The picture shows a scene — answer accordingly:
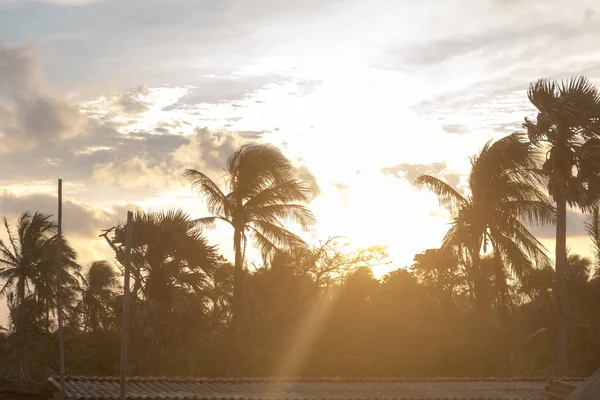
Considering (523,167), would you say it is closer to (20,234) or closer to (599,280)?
(599,280)

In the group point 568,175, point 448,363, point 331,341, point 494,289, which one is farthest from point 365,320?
point 568,175

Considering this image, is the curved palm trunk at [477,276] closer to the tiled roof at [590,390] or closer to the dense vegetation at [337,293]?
the dense vegetation at [337,293]

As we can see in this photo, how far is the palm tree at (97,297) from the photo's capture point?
32844 millimetres

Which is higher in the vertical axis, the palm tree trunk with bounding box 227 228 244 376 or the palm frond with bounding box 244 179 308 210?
the palm frond with bounding box 244 179 308 210

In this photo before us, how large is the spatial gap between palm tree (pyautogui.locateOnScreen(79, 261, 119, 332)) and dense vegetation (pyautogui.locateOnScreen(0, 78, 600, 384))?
198mm

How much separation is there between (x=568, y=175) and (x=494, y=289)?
8.01 metres

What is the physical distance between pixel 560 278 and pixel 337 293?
18024 millimetres

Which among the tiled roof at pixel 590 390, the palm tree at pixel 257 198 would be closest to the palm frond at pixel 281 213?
the palm tree at pixel 257 198

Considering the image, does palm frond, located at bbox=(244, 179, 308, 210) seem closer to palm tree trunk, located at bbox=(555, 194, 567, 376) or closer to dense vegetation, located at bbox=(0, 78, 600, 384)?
dense vegetation, located at bbox=(0, 78, 600, 384)

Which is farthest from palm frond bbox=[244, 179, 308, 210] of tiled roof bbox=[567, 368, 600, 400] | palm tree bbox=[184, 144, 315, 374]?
tiled roof bbox=[567, 368, 600, 400]

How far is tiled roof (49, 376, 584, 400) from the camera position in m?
17.0

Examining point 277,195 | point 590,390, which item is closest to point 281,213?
point 277,195

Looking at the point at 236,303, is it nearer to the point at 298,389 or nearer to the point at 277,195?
the point at 277,195

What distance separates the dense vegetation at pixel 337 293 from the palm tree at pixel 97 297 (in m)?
0.20
